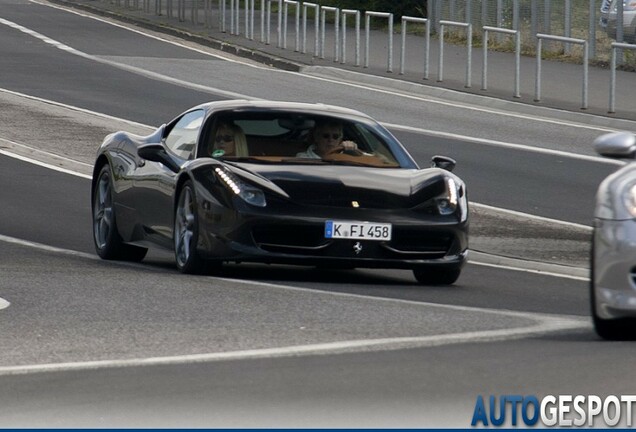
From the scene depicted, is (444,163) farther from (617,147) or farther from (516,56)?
(516,56)

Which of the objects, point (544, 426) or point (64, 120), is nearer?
point (544, 426)

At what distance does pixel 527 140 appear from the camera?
82.1 ft

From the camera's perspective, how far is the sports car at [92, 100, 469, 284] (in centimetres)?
1175

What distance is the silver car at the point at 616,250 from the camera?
340 inches

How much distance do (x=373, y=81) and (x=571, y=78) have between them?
3.74m

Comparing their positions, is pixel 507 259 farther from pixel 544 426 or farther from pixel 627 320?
pixel 544 426

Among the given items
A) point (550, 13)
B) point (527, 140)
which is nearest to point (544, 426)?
point (527, 140)

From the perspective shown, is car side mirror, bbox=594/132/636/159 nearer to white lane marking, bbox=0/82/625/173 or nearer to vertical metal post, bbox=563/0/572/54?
white lane marking, bbox=0/82/625/173

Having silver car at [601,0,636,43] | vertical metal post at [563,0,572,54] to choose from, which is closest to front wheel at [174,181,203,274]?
silver car at [601,0,636,43]

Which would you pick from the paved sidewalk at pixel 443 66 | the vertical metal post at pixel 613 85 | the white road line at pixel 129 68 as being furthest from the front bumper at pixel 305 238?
the white road line at pixel 129 68

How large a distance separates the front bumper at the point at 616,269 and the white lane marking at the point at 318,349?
0.52 meters

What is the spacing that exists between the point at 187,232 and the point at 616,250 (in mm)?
4323

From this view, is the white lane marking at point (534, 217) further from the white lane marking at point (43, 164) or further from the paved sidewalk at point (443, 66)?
the paved sidewalk at point (443, 66)

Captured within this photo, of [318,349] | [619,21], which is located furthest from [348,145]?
[619,21]
